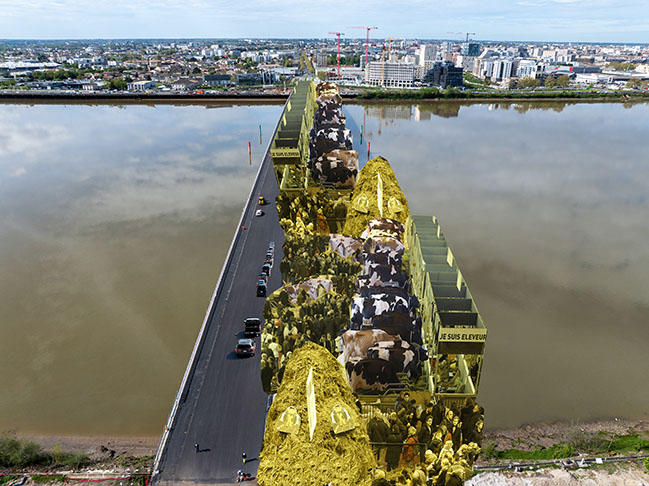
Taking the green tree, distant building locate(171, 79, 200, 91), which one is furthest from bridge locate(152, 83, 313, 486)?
the green tree

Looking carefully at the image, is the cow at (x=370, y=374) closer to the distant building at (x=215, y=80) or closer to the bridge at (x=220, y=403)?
the bridge at (x=220, y=403)

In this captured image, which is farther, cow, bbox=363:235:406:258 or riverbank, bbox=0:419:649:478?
cow, bbox=363:235:406:258

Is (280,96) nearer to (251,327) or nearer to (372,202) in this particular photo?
(372,202)

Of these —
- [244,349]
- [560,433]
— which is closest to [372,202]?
[244,349]

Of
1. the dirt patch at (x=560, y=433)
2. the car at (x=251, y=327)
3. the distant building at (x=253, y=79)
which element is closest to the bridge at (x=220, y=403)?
the car at (x=251, y=327)

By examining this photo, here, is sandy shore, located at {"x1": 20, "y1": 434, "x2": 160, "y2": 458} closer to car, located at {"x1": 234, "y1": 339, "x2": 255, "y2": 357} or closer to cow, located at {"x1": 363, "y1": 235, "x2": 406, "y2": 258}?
car, located at {"x1": 234, "y1": 339, "x2": 255, "y2": 357}

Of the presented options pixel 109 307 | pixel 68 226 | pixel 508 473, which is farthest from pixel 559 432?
pixel 68 226

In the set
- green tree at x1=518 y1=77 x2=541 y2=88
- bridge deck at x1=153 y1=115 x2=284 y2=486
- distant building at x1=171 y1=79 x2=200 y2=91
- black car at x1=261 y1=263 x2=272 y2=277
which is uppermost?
green tree at x1=518 y1=77 x2=541 y2=88
